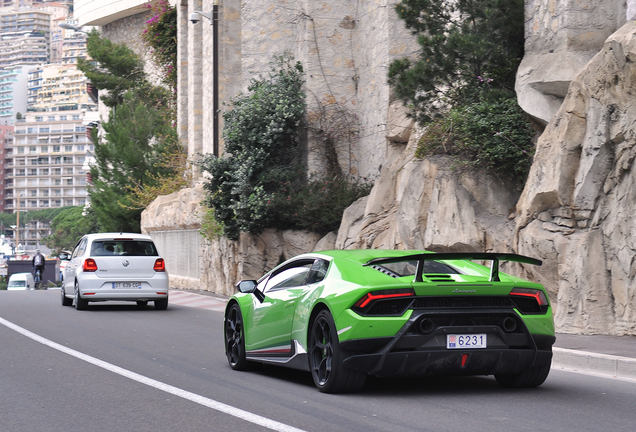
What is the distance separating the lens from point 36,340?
Answer: 12266 millimetres

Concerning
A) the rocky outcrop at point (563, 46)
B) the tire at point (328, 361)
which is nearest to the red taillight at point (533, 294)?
the tire at point (328, 361)

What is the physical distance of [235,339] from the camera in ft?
30.6

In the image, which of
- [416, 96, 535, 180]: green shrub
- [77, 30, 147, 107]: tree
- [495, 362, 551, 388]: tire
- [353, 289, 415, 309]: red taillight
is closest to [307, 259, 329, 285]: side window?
[353, 289, 415, 309]: red taillight

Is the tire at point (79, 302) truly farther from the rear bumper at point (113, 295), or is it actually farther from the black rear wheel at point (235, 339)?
the black rear wheel at point (235, 339)

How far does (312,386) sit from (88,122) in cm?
6889

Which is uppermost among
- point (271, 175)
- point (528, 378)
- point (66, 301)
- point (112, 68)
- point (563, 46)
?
point (112, 68)

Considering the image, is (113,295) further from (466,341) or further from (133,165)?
(133,165)

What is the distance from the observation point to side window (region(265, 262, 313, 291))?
827 cm

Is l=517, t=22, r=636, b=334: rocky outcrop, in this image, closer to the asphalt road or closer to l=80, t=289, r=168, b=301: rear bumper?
the asphalt road

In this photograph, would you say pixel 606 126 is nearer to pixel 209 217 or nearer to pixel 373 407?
pixel 373 407

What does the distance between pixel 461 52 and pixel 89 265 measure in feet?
29.5

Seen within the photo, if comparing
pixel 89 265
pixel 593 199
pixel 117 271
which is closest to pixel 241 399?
pixel 593 199

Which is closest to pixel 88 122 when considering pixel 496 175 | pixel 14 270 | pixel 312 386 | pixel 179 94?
pixel 14 270

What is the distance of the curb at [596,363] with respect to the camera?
337 inches
